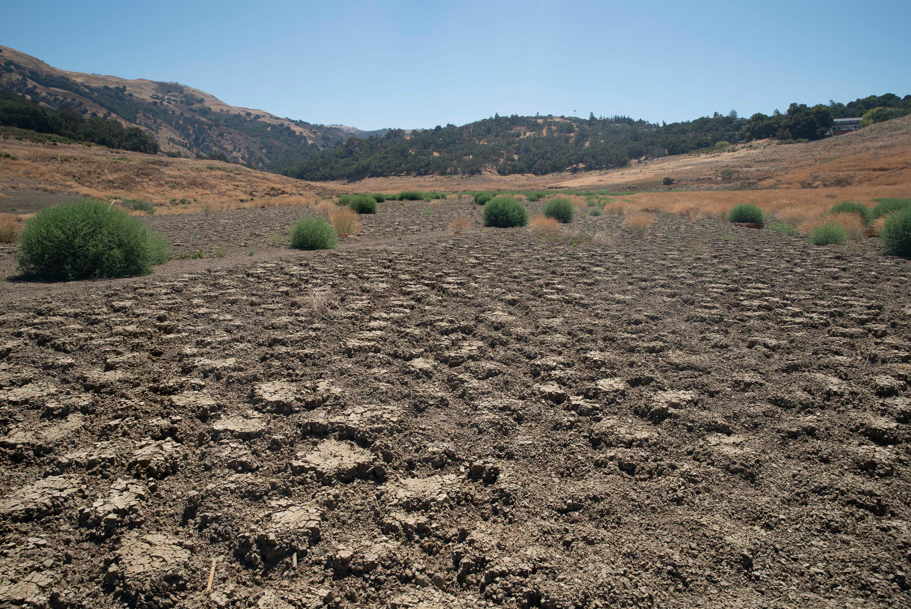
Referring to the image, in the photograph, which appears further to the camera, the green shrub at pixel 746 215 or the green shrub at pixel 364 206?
the green shrub at pixel 364 206

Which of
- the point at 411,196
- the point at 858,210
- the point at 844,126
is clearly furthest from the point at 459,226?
the point at 844,126

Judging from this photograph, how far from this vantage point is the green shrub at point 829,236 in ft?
36.9

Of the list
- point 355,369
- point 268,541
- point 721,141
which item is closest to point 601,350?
point 355,369

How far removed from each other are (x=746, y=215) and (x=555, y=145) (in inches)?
2910

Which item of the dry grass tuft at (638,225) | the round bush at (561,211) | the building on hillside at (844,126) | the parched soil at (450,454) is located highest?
the building on hillside at (844,126)

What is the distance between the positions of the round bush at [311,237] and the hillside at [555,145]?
208 ft

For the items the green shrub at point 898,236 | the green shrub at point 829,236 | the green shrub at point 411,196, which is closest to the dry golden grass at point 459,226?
the green shrub at point 829,236

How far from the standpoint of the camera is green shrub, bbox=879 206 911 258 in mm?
9492

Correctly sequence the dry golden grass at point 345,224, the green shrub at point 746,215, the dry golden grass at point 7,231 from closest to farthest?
the dry golden grass at point 7,231 < the dry golden grass at point 345,224 < the green shrub at point 746,215

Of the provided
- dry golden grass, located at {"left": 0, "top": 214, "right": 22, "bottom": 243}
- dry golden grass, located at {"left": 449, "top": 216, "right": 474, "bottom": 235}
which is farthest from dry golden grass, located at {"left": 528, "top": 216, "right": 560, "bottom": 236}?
dry golden grass, located at {"left": 0, "top": 214, "right": 22, "bottom": 243}

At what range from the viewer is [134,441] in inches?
111

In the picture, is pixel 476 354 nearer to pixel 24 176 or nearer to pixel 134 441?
pixel 134 441

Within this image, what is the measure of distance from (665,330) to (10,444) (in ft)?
17.8

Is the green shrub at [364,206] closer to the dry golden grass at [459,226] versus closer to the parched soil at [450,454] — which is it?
the dry golden grass at [459,226]
